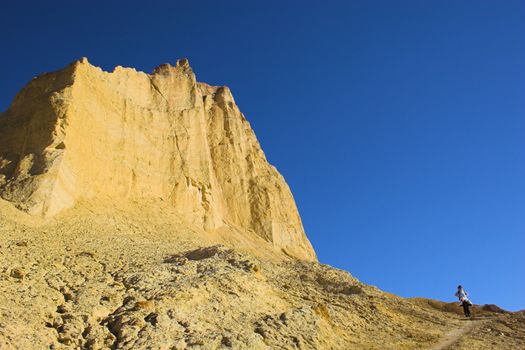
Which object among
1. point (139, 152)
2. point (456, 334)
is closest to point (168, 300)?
point (456, 334)

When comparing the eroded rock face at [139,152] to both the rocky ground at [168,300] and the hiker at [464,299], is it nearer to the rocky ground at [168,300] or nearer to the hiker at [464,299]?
the rocky ground at [168,300]

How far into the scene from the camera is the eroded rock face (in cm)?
2062

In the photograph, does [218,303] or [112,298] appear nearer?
[112,298]

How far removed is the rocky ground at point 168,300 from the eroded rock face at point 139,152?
5.84ft

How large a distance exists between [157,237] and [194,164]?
8507mm

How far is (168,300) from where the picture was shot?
514 inches

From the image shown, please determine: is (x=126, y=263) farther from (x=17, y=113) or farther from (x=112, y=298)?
(x=17, y=113)

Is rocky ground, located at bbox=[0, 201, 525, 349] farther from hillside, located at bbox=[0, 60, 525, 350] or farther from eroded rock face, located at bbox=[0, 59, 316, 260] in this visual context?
eroded rock face, located at bbox=[0, 59, 316, 260]

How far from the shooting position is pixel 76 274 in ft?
45.5

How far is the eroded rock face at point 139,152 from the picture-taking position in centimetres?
2062

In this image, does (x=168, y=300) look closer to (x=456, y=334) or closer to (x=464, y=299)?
(x=456, y=334)

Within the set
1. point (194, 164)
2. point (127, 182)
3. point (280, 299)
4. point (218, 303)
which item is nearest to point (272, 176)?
point (194, 164)

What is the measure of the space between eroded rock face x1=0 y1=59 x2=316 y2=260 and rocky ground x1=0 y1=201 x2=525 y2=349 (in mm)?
1780

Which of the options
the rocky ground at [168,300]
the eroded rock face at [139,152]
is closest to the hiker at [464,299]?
the rocky ground at [168,300]
